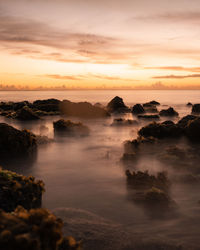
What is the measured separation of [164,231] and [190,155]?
39.1ft

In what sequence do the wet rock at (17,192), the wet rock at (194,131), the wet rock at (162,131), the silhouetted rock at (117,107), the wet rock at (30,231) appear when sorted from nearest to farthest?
the wet rock at (30,231) < the wet rock at (17,192) < the wet rock at (194,131) < the wet rock at (162,131) < the silhouetted rock at (117,107)

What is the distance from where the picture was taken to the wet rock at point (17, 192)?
739 cm

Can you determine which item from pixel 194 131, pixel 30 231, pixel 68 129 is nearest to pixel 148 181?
pixel 30 231

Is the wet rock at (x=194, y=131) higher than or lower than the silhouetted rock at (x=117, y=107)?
lower

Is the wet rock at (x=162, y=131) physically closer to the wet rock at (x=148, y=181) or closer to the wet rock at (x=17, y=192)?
the wet rock at (x=148, y=181)

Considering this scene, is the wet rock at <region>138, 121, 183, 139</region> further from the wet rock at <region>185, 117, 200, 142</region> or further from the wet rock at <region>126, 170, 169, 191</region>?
the wet rock at <region>126, 170, 169, 191</region>

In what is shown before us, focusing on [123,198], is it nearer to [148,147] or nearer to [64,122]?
[148,147]

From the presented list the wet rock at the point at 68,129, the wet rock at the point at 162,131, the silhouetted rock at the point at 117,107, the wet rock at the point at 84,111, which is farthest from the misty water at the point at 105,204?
the silhouetted rock at the point at 117,107

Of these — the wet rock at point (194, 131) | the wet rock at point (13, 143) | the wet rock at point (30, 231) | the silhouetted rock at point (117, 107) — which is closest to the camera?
the wet rock at point (30, 231)

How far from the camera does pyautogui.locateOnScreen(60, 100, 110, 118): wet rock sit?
5025cm

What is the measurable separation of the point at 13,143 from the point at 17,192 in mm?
11049

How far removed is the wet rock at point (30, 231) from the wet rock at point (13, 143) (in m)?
14.1

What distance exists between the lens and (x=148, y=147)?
21844 millimetres

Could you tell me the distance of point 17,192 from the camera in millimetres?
7695
